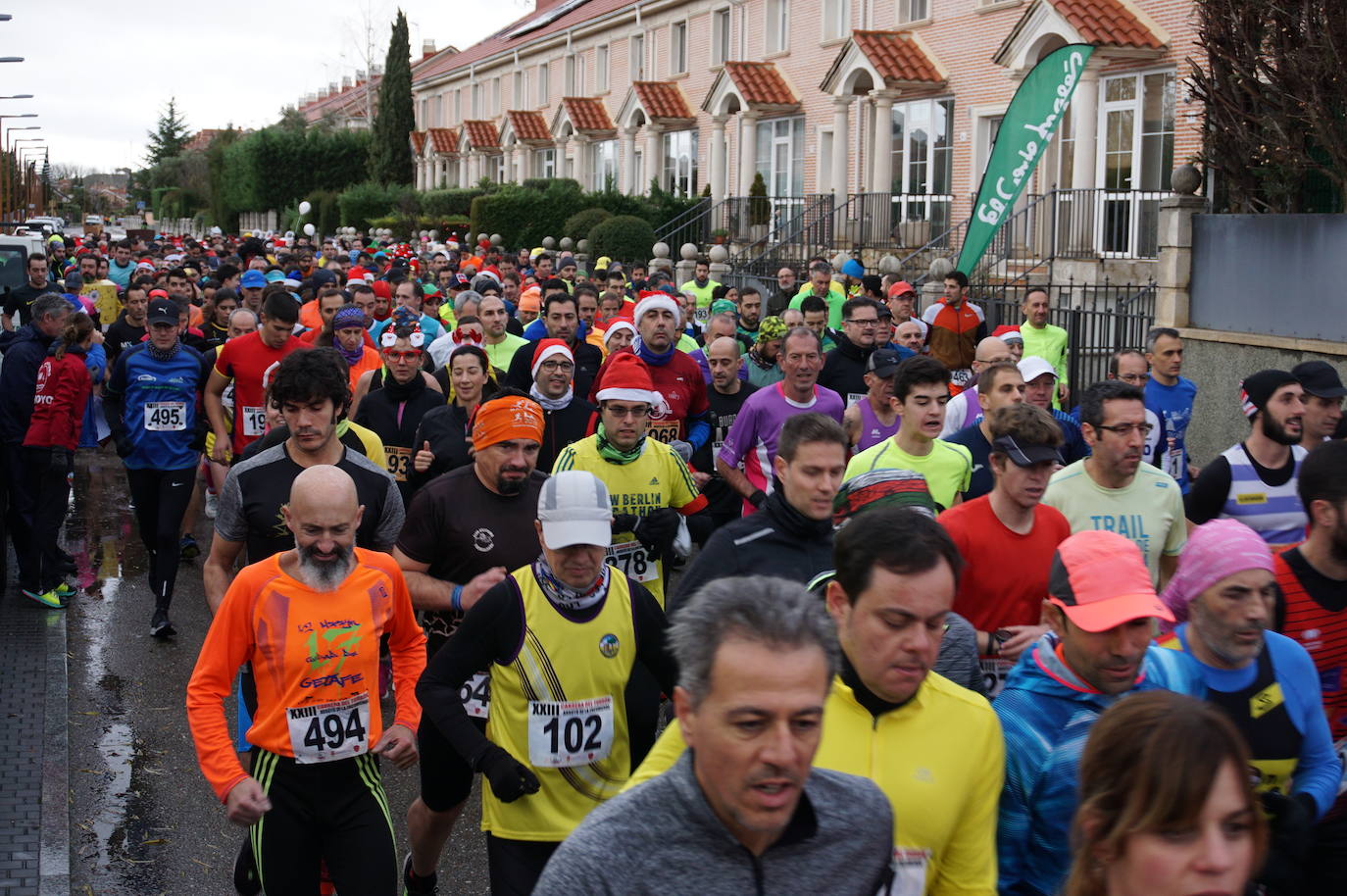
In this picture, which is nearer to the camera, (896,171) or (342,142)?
(896,171)

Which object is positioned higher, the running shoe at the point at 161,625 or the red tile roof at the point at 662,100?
the red tile roof at the point at 662,100

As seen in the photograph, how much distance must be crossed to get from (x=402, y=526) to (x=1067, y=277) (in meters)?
19.3

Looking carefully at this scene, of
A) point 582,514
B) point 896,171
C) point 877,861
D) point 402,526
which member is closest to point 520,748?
point 582,514

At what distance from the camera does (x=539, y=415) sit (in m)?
5.73

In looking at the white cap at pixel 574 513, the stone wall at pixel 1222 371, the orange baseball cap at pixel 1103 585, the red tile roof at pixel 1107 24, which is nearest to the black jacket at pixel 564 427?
the white cap at pixel 574 513

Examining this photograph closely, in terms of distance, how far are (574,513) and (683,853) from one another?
2.05 metres

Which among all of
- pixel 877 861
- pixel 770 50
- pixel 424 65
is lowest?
pixel 877 861

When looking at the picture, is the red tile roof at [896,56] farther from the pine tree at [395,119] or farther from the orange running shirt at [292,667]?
the pine tree at [395,119]

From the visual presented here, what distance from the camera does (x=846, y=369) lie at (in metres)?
10.4

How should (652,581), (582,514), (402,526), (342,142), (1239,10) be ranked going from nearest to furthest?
(582,514) < (402,526) < (652,581) < (1239,10) < (342,142)

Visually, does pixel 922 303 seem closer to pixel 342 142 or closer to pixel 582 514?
pixel 582 514

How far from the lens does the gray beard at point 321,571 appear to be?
4680mm

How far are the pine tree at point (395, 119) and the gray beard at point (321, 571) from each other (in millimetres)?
71150

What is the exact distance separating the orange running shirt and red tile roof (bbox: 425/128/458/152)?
64437mm
